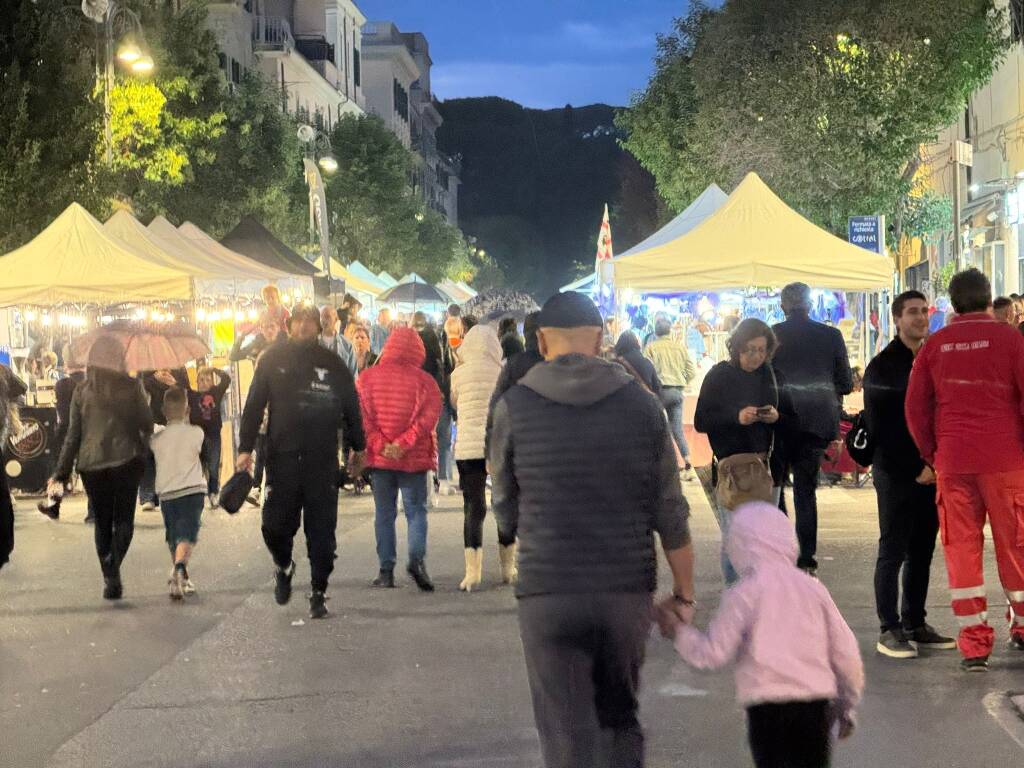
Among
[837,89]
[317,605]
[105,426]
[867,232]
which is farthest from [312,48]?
[317,605]

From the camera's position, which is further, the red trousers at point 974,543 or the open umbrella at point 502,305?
the open umbrella at point 502,305

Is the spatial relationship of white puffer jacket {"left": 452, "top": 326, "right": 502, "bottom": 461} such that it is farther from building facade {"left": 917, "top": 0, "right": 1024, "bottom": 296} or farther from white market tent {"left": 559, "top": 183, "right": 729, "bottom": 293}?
building facade {"left": 917, "top": 0, "right": 1024, "bottom": 296}

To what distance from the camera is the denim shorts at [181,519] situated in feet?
35.5

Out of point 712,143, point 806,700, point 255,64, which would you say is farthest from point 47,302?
point 255,64

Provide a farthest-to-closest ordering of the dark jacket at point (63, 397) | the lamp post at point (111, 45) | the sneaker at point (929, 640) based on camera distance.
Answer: the lamp post at point (111, 45), the dark jacket at point (63, 397), the sneaker at point (929, 640)

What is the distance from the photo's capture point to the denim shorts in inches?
426

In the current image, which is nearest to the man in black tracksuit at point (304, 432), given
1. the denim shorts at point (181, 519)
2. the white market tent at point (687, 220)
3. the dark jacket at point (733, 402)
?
the denim shorts at point (181, 519)

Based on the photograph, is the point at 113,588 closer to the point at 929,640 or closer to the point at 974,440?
the point at 929,640

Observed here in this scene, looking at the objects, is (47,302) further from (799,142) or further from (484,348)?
(799,142)

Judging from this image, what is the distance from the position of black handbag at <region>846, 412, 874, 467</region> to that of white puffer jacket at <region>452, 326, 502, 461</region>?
3.04 m

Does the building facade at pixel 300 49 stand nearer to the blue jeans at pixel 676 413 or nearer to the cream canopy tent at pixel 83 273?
the cream canopy tent at pixel 83 273

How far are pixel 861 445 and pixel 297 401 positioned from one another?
323 cm

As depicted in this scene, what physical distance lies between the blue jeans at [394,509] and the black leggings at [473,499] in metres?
0.28

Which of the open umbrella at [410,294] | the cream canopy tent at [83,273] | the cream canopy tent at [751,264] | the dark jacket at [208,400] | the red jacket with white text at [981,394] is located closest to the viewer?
the red jacket with white text at [981,394]
